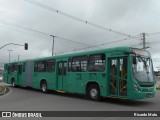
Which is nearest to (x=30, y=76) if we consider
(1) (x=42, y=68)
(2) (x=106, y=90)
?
(1) (x=42, y=68)

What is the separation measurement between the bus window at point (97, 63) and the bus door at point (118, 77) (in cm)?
61

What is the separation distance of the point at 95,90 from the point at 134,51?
11.2 feet

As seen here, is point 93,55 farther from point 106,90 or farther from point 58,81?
point 58,81

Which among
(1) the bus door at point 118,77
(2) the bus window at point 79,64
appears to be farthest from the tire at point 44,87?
(1) the bus door at point 118,77

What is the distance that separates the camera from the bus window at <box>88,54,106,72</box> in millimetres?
15405

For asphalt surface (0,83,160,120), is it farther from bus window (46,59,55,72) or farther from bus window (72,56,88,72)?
bus window (46,59,55,72)

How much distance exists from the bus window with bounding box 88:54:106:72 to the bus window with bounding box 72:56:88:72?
495 millimetres

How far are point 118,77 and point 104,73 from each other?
1015mm

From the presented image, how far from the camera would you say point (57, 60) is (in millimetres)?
19969

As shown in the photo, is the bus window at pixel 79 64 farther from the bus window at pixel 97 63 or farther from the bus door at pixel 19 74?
the bus door at pixel 19 74

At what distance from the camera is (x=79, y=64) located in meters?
17.4

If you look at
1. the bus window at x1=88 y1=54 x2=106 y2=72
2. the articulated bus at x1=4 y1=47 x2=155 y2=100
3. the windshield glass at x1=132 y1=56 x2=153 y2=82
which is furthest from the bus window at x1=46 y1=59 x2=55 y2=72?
the windshield glass at x1=132 y1=56 x2=153 y2=82

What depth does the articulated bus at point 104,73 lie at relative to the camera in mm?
13883

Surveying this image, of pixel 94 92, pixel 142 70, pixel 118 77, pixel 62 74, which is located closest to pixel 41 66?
pixel 62 74
